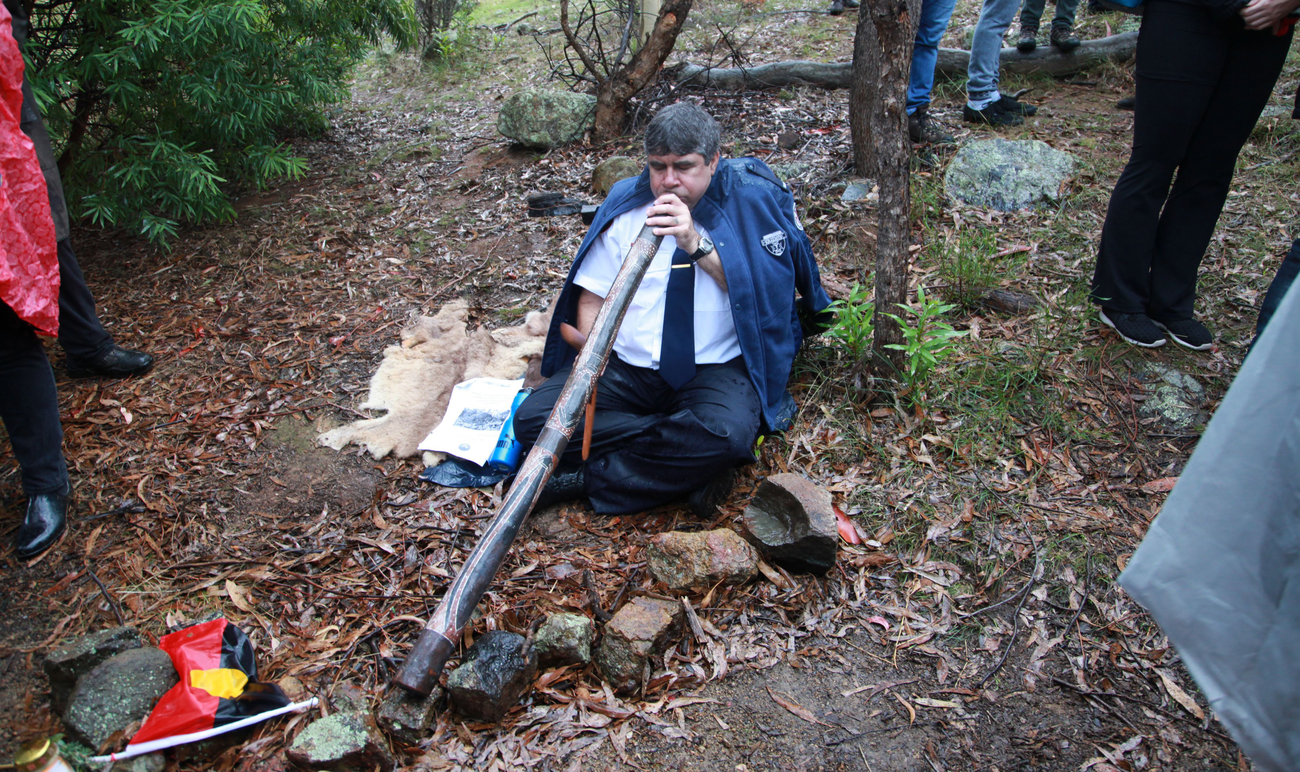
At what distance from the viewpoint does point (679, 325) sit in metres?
2.87

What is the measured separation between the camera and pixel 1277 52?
2.80 m

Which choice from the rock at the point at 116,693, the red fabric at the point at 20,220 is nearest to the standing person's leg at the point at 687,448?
the rock at the point at 116,693

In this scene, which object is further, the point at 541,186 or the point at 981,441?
the point at 541,186

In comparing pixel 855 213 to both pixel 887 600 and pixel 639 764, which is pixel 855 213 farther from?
pixel 639 764

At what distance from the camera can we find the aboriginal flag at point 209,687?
1938 mm

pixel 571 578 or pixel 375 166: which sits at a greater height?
pixel 375 166

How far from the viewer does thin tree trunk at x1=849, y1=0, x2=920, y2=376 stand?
2.63 meters

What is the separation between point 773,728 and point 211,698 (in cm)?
155

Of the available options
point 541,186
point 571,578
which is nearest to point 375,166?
point 541,186

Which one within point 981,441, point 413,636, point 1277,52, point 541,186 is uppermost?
point 1277,52

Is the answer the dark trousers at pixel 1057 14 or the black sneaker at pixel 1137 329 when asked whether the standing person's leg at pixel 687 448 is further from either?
the dark trousers at pixel 1057 14

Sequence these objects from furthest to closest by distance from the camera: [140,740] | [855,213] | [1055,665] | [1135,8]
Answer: [855,213]
[1135,8]
[1055,665]
[140,740]

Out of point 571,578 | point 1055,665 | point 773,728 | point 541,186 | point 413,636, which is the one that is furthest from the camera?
point 541,186

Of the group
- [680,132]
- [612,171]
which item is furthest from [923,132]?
[680,132]
